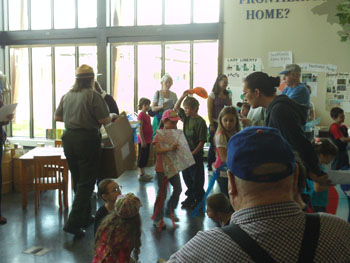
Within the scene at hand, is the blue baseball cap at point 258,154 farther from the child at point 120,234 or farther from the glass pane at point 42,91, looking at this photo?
the glass pane at point 42,91

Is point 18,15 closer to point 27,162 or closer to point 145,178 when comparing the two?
point 145,178

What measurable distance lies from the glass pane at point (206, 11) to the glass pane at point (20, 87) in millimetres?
4300

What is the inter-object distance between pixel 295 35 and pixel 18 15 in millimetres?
6501

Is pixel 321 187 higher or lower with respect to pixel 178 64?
lower

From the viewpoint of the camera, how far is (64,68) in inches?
380

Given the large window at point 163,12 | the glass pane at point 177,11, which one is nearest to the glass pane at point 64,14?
the large window at point 163,12

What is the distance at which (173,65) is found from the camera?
8.77 m

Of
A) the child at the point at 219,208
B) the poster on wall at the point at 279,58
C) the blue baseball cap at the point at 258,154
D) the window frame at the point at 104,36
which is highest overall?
the window frame at the point at 104,36

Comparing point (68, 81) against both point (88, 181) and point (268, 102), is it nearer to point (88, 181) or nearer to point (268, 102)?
point (88, 181)

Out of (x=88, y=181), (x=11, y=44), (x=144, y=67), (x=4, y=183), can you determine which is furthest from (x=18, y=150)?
(x=11, y=44)

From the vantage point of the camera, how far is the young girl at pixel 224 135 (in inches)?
145

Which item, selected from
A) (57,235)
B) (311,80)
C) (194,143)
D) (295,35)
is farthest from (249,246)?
(295,35)

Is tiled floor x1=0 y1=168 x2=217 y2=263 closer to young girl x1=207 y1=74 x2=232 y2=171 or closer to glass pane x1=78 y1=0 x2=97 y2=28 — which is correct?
young girl x1=207 y1=74 x2=232 y2=171

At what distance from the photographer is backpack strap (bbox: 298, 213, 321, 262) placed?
0.94 metres
